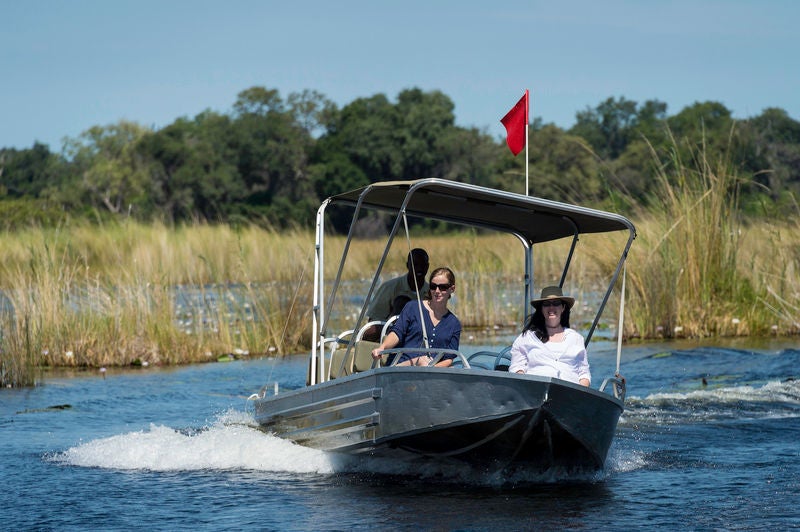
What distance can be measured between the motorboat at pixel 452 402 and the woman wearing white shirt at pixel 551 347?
0.81 ft

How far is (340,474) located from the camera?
9.89 meters

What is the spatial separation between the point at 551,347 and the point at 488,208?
174 centimetres

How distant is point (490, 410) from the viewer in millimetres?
8453

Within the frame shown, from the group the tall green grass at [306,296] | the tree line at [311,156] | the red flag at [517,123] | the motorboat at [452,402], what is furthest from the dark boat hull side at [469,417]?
the tree line at [311,156]

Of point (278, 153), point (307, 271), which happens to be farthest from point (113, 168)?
point (307, 271)

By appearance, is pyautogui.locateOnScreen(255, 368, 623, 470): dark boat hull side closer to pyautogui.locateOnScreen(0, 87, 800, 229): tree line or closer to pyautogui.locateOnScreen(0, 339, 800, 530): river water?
pyautogui.locateOnScreen(0, 339, 800, 530): river water

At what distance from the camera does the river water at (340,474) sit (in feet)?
26.9

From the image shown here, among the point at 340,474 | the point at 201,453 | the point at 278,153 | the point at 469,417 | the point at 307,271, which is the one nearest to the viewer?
the point at 469,417

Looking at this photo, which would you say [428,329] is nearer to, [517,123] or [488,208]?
[488,208]

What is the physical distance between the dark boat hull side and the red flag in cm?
213

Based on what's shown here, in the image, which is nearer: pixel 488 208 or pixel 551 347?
pixel 551 347

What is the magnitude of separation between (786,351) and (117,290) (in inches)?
367

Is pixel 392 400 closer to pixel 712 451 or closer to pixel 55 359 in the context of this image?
pixel 712 451

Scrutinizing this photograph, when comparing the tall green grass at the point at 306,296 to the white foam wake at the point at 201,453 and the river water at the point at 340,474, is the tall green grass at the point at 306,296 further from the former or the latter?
the white foam wake at the point at 201,453
